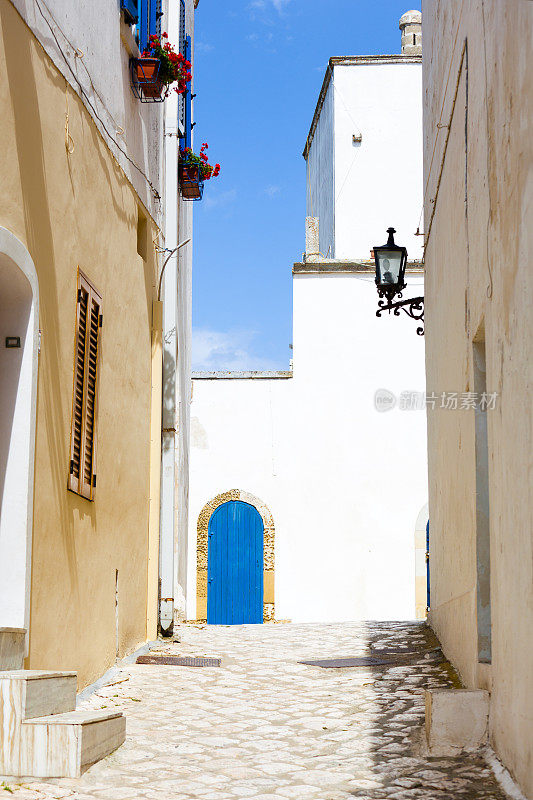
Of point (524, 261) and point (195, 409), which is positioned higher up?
point (195, 409)

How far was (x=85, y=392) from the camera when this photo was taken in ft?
25.1

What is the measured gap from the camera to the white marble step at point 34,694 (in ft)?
15.8

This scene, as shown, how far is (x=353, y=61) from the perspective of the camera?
75.7 ft

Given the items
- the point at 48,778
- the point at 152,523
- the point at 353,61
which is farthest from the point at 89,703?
the point at 353,61

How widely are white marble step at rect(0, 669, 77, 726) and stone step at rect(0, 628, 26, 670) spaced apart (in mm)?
371

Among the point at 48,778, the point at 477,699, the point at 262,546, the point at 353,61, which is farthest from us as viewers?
the point at 353,61

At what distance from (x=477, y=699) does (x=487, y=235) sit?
2.48m

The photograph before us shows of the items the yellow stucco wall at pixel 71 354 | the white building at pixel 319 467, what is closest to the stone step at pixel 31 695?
the yellow stucco wall at pixel 71 354

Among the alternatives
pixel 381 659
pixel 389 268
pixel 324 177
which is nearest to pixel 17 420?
pixel 381 659

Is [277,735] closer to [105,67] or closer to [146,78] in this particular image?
[105,67]

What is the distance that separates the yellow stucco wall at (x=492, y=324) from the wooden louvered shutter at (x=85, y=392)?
2692mm

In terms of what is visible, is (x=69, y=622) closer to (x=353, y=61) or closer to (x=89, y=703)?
(x=89, y=703)

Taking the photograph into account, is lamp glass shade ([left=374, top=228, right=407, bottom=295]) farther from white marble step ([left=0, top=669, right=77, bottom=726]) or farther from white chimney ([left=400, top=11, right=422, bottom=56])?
white chimney ([left=400, top=11, right=422, bottom=56])

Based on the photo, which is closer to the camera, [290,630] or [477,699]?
[477,699]
